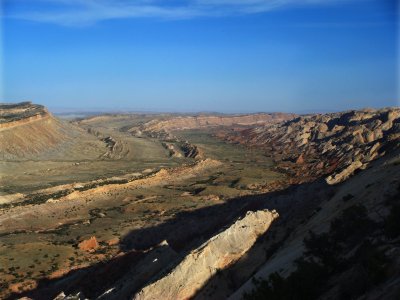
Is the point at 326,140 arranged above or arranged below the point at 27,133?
below

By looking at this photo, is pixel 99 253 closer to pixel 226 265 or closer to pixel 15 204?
pixel 226 265

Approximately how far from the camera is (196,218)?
1721 inches

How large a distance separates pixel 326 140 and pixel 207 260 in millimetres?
93353

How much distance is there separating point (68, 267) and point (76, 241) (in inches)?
295

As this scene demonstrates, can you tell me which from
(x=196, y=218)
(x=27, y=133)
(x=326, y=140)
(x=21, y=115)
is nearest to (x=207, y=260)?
(x=196, y=218)

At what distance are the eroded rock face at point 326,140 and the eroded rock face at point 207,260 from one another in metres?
44.5

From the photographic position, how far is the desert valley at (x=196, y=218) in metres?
13.6

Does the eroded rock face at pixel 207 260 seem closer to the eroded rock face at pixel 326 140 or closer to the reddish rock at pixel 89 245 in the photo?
the reddish rock at pixel 89 245

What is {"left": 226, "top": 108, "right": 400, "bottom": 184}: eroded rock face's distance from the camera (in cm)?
7566

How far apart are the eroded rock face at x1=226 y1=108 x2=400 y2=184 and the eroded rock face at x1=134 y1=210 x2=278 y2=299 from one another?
4453 centimetres

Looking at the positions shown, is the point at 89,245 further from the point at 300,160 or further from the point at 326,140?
the point at 326,140

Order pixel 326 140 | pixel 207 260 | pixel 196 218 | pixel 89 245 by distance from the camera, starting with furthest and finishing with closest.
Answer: pixel 326 140 → pixel 196 218 → pixel 89 245 → pixel 207 260

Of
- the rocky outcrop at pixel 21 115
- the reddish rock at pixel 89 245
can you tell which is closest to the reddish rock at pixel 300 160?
the rocky outcrop at pixel 21 115

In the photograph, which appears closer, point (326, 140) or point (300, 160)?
point (300, 160)
